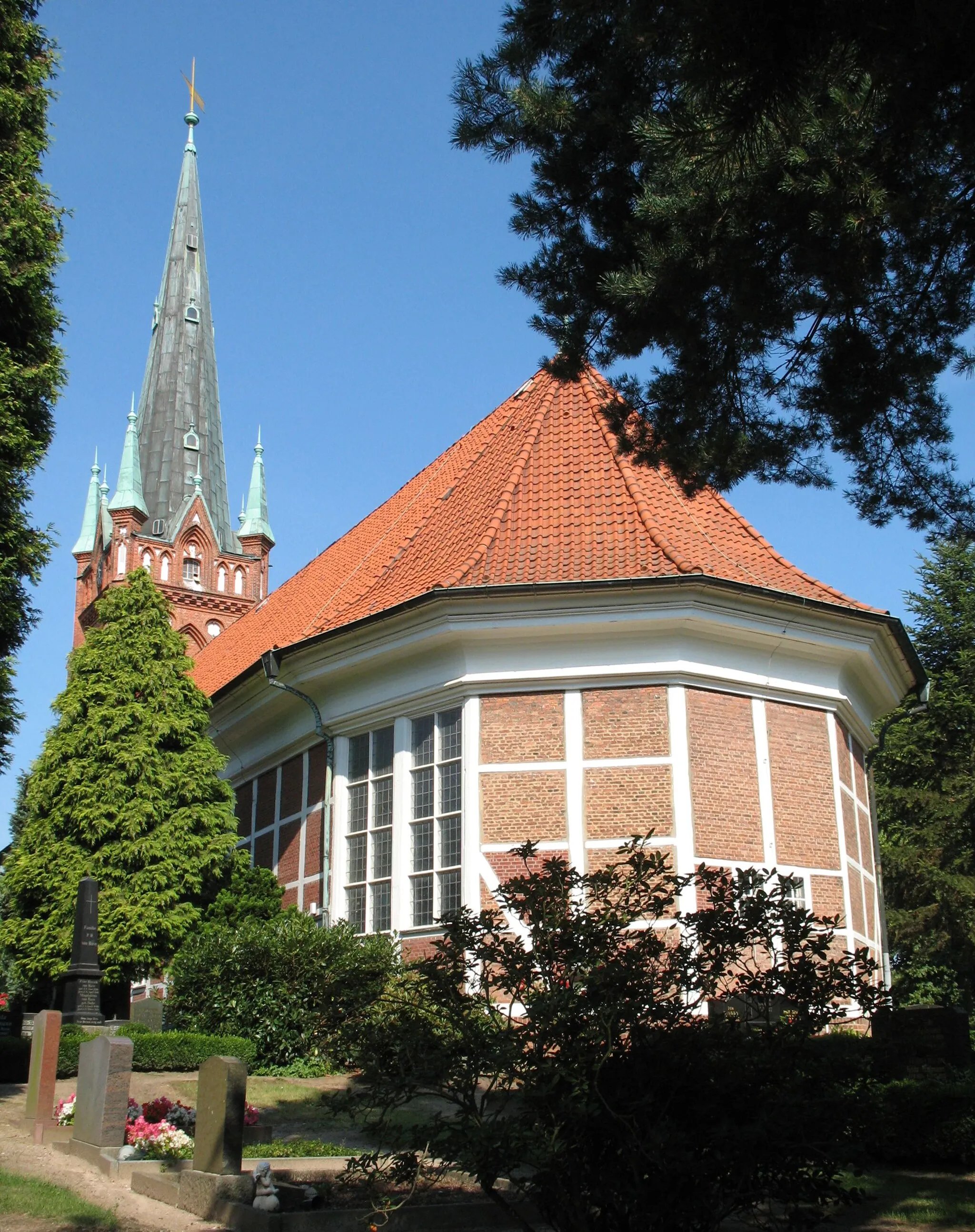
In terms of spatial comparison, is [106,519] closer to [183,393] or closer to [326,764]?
[183,393]

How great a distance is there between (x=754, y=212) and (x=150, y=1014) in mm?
13719

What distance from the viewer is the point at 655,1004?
6.75 meters

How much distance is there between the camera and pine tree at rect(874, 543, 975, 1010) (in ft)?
113

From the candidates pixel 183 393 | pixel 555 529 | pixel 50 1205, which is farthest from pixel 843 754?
pixel 183 393

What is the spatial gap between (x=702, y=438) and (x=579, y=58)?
102 inches

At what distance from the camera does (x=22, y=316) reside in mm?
13625

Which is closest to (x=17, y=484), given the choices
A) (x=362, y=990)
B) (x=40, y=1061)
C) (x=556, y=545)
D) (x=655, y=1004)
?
(x=40, y=1061)

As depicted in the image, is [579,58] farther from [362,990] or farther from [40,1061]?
[40,1061]

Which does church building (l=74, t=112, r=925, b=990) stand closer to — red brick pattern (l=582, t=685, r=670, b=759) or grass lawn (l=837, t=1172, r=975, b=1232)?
red brick pattern (l=582, t=685, r=670, b=759)

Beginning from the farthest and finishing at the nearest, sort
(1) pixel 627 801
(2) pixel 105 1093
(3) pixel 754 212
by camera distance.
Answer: (1) pixel 627 801, (2) pixel 105 1093, (3) pixel 754 212

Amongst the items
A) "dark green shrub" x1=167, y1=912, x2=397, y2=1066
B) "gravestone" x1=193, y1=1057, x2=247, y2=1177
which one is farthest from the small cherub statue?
"dark green shrub" x1=167, y1=912, x2=397, y2=1066

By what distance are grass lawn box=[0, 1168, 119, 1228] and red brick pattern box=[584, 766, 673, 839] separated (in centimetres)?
771

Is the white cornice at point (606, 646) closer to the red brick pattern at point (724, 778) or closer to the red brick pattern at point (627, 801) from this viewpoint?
the red brick pattern at point (724, 778)

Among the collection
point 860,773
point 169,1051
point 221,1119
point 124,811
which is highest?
point 860,773
